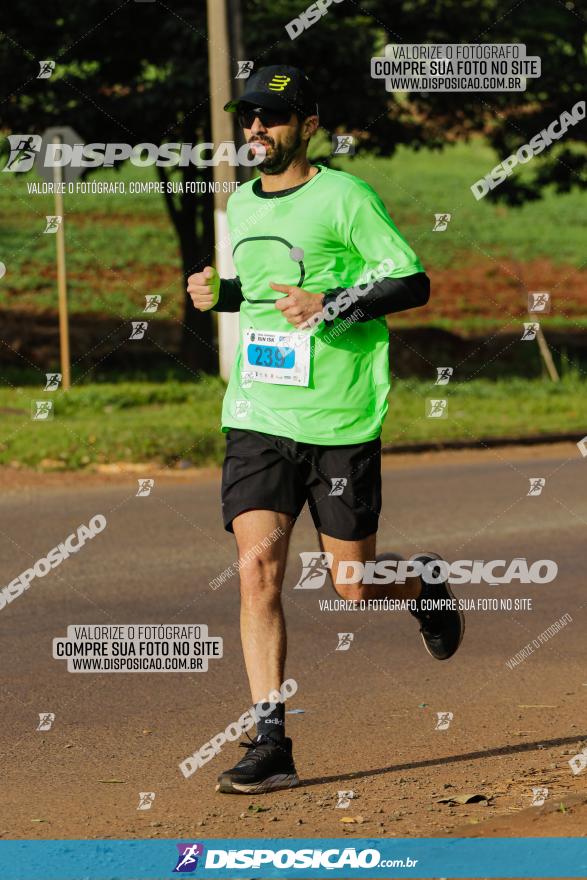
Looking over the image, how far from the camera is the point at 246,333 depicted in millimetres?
5379

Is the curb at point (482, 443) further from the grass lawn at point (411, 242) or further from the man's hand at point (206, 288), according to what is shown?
the grass lawn at point (411, 242)

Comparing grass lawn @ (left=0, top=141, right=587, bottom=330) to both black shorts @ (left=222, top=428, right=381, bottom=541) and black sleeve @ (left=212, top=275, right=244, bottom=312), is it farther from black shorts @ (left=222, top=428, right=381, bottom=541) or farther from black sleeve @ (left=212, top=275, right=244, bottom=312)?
black shorts @ (left=222, top=428, right=381, bottom=541)

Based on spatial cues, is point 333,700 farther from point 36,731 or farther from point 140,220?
point 140,220

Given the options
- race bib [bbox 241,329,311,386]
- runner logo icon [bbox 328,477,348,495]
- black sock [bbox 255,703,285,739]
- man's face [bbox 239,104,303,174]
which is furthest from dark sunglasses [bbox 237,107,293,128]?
black sock [bbox 255,703,285,739]

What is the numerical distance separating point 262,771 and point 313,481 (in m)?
0.95

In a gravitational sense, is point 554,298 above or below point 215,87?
below

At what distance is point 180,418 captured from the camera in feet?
53.6

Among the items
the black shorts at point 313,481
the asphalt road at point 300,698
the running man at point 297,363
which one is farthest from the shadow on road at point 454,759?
the black shorts at point 313,481

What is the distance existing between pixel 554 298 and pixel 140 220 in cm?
1187

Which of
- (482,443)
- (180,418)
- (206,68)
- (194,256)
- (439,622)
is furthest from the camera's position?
(194,256)

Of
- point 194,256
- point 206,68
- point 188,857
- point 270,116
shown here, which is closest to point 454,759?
point 188,857

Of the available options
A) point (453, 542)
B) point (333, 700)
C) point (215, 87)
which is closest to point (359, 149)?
point (215, 87)

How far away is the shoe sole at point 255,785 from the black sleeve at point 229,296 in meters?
1.59

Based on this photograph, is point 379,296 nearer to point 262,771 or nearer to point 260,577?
point 260,577
